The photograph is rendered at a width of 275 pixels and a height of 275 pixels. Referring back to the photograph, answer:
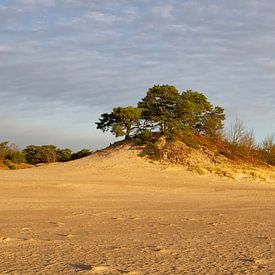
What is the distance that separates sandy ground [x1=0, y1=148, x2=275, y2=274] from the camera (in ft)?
23.3

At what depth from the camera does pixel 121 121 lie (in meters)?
31.6

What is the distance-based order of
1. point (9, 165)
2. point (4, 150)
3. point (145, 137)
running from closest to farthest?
point (145, 137) → point (9, 165) → point (4, 150)

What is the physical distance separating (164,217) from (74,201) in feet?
18.7

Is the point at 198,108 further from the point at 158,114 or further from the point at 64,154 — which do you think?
the point at 64,154

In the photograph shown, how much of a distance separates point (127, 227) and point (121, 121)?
67.9 feet

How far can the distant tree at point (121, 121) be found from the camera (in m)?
31.0

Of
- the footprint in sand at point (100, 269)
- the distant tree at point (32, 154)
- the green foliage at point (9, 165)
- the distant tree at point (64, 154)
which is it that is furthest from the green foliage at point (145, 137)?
the footprint in sand at point (100, 269)

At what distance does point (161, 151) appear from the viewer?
3072cm

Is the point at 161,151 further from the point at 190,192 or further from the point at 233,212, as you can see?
the point at 233,212

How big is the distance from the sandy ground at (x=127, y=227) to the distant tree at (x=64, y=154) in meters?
21.5

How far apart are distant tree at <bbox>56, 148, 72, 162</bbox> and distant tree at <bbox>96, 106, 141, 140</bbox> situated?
48.1 ft

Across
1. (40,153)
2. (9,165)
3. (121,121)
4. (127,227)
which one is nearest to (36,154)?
(40,153)

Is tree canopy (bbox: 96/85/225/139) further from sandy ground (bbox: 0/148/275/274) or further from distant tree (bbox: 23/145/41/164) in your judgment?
distant tree (bbox: 23/145/41/164)

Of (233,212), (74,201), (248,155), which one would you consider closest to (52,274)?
(233,212)
